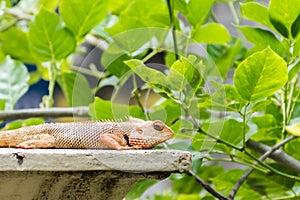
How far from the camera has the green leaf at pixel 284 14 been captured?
70 cm

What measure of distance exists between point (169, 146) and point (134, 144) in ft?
0.40

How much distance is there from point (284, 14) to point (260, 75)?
0.12m

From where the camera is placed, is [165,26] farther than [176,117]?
Yes

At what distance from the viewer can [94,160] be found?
1.71 feet

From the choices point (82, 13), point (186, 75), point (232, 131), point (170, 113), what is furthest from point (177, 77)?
point (82, 13)

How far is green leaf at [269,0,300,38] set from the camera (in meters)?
0.70

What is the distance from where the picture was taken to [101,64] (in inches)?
29.4

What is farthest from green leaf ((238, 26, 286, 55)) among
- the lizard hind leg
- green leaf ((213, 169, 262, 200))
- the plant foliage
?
the lizard hind leg

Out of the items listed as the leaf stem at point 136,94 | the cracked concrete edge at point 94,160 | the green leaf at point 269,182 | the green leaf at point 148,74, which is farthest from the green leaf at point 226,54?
the cracked concrete edge at point 94,160

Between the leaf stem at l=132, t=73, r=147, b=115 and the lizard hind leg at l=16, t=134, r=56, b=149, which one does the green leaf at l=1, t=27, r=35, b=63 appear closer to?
the leaf stem at l=132, t=73, r=147, b=115

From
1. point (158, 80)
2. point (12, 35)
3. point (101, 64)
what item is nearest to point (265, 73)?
point (158, 80)

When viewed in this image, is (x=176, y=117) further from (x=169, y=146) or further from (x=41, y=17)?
(x=41, y=17)

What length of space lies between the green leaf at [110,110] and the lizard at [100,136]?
0.06ft

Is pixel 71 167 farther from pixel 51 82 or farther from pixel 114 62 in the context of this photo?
pixel 51 82
